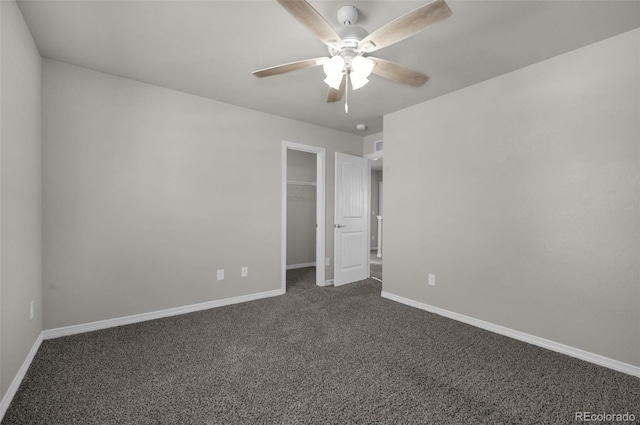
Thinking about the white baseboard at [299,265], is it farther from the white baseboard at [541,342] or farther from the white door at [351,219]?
the white baseboard at [541,342]

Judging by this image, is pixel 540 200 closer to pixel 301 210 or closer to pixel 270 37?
pixel 270 37

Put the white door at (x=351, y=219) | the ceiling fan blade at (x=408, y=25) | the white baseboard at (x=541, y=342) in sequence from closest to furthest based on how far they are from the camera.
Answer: the ceiling fan blade at (x=408, y=25) → the white baseboard at (x=541, y=342) → the white door at (x=351, y=219)

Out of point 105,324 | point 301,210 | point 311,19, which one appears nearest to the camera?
point 311,19

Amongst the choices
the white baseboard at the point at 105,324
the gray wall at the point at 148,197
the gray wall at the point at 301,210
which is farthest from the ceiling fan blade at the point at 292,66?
the gray wall at the point at 301,210

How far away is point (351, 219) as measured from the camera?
178 inches

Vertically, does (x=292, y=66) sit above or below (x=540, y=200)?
above

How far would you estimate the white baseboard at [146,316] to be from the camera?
8.43ft

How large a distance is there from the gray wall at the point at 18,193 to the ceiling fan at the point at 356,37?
1.52 meters

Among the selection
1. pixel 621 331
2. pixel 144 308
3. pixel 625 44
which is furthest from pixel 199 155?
pixel 621 331

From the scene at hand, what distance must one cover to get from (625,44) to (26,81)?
14.4 feet

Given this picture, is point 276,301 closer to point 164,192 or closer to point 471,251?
point 164,192

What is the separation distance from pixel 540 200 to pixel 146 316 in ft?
13.0

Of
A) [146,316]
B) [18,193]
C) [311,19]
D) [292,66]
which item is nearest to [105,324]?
[146,316]

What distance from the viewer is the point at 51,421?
1541mm
